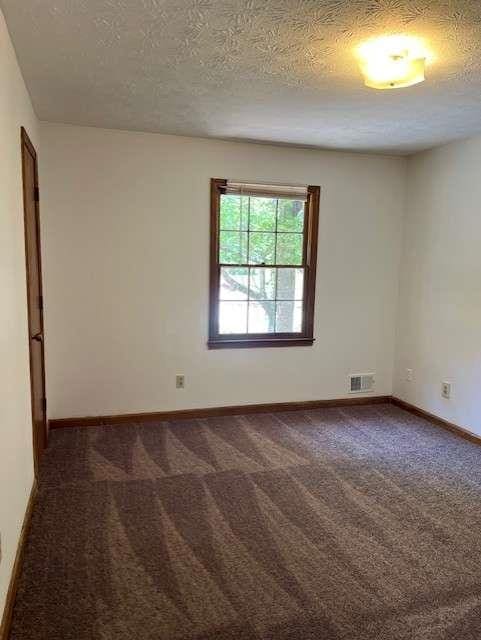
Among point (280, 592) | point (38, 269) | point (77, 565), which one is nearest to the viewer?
point (280, 592)

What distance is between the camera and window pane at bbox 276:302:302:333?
172 inches

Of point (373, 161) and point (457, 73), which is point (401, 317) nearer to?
point (373, 161)

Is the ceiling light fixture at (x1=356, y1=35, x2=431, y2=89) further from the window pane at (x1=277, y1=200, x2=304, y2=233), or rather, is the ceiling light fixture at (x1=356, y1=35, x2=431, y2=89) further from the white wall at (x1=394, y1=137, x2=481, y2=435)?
the window pane at (x1=277, y1=200, x2=304, y2=233)

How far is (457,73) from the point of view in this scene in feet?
7.93

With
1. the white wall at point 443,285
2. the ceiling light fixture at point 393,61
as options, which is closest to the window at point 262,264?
the white wall at point 443,285

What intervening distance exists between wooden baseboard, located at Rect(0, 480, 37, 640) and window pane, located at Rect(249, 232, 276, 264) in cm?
258

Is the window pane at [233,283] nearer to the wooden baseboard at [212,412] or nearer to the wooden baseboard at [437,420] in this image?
the wooden baseboard at [212,412]

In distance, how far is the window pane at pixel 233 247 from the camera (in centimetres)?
412

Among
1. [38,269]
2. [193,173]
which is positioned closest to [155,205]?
[193,173]

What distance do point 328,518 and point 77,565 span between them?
52.6 inches

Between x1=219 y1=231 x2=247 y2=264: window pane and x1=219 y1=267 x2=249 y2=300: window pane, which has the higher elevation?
x1=219 y1=231 x2=247 y2=264: window pane

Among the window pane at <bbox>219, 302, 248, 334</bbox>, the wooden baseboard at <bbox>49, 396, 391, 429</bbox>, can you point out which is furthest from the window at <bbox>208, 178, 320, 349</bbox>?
the wooden baseboard at <bbox>49, 396, 391, 429</bbox>

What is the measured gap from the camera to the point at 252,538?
242 cm

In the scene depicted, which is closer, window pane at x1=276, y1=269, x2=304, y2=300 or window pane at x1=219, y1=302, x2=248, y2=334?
window pane at x1=219, y1=302, x2=248, y2=334
